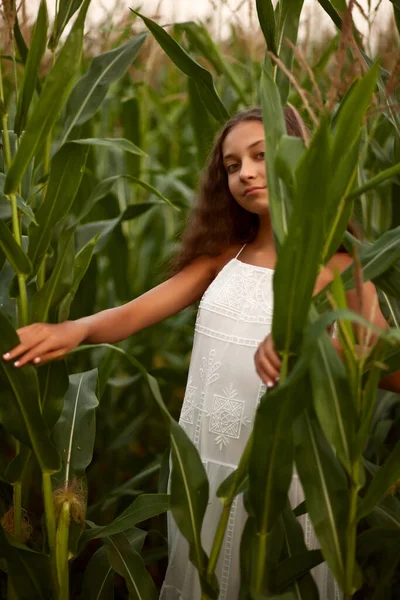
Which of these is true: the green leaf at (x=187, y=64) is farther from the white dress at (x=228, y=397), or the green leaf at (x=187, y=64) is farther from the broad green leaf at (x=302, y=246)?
the broad green leaf at (x=302, y=246)

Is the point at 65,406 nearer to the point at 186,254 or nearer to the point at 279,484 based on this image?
the point at 186,254

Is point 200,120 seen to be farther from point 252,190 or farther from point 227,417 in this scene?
point 227,417

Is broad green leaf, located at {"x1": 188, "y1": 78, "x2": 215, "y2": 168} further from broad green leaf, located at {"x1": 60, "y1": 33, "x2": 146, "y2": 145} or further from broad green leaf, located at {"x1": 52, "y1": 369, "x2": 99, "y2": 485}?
broad green leaf, located at {"x1": 52, "y1": 369, "x2": 99, "y2": 485}

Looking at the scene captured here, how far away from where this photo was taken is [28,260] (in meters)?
1.00

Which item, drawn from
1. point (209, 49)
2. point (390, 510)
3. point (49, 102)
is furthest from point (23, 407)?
point (209, 49)

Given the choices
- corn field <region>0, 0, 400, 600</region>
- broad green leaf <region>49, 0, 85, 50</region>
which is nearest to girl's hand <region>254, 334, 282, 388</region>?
corn field <region>0, 0, 400, 600</region>

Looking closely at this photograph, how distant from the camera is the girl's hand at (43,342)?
0.98 m

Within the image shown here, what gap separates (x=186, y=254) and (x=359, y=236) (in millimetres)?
297

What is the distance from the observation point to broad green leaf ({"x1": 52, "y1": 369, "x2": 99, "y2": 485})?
3.92ft

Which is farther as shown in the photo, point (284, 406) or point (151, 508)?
point (151, 508)

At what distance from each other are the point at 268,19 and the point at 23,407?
0.66m

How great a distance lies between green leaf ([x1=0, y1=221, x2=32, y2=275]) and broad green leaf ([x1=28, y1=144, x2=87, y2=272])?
3 centimetres

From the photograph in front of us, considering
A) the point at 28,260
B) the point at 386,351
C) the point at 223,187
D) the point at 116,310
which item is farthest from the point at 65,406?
the point at 386,351

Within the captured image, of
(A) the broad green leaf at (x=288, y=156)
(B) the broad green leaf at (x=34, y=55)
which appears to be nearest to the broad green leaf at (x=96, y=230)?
(B) the broad green leaf at (x=34, y=55)
